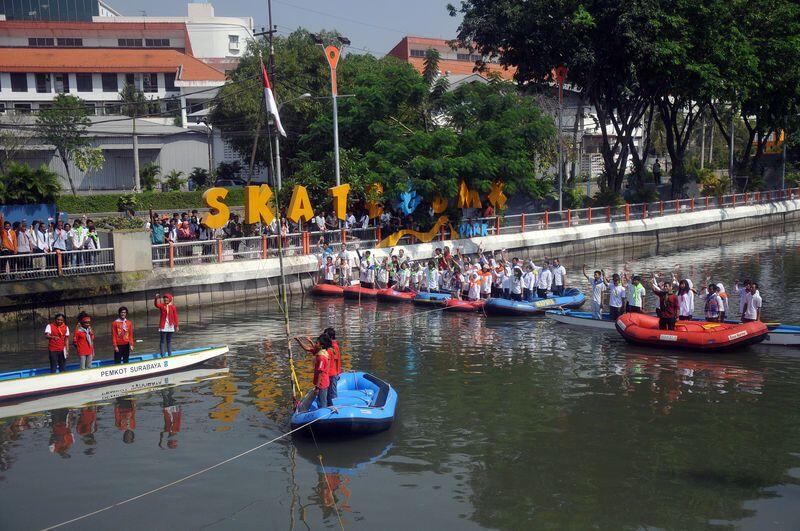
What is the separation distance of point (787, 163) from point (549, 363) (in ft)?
174

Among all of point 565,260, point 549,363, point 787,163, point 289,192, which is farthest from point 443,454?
point 787,163

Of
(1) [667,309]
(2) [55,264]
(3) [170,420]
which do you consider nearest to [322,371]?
(3) [170,420]

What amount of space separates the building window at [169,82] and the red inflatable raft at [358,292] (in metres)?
52.0

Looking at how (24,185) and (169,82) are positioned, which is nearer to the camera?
(24,185)

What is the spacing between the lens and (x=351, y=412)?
15.3 m

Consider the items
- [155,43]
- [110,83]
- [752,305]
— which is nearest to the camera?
[752,305]

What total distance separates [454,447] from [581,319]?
444 inches

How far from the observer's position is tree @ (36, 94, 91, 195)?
5272cm

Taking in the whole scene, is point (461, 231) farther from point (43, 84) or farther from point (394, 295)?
point (43, 84)

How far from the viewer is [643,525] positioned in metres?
12.1

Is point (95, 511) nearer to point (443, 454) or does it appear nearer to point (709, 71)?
point (443, 454)

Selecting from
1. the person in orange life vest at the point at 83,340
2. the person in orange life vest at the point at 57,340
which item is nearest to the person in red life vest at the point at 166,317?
the person in orange life vest at the point at 83,340

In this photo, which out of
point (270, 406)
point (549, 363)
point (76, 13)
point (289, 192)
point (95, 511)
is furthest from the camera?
point (76, 13)

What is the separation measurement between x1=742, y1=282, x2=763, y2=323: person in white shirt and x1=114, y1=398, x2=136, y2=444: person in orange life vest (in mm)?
16084
